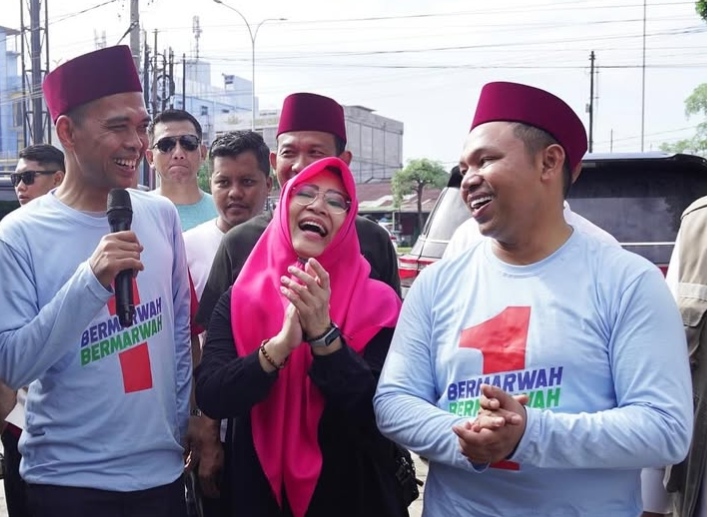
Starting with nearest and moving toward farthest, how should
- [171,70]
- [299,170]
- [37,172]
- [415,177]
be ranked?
[299,170], [37,172], [171,70], [415,177]

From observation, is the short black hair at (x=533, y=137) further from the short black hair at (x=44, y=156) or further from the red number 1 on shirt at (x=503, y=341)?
the short black hair at (x=44, y=156)

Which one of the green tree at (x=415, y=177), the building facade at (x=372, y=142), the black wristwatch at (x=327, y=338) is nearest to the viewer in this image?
the black wristwatch at (x=327, y=338)

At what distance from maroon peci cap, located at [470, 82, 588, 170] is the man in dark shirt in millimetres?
829

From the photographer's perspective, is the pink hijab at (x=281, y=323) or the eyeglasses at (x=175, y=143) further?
the eyeglasses at (x=175, y=143)

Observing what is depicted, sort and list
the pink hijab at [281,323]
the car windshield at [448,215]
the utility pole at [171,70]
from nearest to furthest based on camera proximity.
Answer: the pink hijab at [281,323] < the car windshield at [448,215] < the utility pole at [171,70]

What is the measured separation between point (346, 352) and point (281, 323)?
260 mm

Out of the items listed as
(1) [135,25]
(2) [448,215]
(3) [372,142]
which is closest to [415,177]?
(3) [372,142]

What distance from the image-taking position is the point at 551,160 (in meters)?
2.11

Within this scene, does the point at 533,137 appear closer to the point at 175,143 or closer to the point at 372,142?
the point at 175,143

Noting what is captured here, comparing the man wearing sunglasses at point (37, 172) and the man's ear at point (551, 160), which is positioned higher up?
the man wearing sunglasses at point (37, 172)

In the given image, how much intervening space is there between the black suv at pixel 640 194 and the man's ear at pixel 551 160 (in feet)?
8.11

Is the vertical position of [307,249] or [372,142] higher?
[372,142]

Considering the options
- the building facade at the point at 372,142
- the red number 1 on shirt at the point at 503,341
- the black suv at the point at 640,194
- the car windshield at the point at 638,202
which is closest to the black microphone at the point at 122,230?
the red number 1 on shirt at the point at 503,341

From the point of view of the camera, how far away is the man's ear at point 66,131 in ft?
8.01
